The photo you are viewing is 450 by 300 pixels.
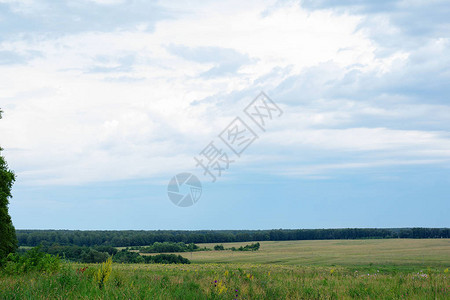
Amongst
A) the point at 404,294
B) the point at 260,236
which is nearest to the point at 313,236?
the point at 260,236

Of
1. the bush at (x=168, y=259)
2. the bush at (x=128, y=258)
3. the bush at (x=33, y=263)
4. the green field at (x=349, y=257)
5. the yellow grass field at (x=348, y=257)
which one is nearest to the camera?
the bush at (x=33, y=263)

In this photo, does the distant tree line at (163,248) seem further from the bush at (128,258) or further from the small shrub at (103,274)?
the small shrub at (103,274)

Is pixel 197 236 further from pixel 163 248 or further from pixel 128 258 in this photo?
pixel 128 258

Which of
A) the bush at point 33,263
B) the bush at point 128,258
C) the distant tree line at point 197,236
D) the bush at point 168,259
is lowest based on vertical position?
the bush at point 168,259

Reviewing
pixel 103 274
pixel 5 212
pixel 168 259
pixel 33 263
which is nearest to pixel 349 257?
pixel 168 259

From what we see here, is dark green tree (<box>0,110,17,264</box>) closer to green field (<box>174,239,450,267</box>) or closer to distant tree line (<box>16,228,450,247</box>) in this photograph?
green field (<box>174,239,450,267</box>)

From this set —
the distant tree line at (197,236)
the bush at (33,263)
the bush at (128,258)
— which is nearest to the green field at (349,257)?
the bush at (128,258)

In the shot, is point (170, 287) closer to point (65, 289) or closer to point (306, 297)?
point (65, 289)

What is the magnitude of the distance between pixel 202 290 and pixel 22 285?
4.13 m

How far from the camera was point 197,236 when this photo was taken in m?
138

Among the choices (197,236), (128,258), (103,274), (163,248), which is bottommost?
(163,248)

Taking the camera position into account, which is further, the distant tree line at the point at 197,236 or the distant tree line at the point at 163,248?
the distant tree line at the point at 197,236

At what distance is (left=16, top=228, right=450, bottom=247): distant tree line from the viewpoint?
120 m

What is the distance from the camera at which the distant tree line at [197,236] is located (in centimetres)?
11962
